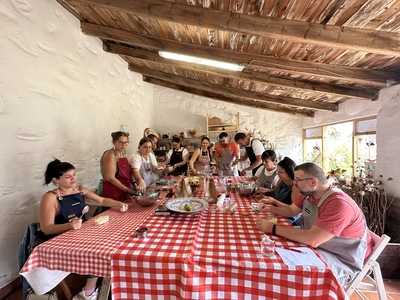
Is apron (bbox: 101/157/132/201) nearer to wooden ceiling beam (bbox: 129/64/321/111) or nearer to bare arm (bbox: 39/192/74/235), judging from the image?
bare arm (bbox: 39/192/74/235)

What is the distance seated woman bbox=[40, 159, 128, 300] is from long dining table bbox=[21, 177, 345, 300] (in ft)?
1.29

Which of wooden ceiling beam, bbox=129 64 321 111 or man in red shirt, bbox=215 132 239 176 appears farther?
wooden ceiling beam, bbox=129 64 321 111

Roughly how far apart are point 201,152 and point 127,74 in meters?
2.47

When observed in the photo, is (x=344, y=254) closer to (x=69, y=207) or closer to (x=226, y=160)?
(x=69, y=207)

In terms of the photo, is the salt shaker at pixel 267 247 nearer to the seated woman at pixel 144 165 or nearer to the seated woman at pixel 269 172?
the seated woman at pixel 269 172

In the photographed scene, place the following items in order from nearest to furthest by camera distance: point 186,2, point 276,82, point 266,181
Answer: point 186,2 < point 266,181 < point 276,82

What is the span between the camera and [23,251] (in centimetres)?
158

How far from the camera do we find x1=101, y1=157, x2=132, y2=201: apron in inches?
94.7

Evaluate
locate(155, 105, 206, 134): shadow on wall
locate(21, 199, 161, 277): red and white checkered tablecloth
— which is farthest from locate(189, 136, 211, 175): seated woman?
locate(155, 105, 206, 134): shadow on wall

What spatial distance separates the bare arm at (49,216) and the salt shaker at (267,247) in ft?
3.73

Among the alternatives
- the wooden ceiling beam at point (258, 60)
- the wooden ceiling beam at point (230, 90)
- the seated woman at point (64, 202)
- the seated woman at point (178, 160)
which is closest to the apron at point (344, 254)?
the seated woman at point (64, 202)

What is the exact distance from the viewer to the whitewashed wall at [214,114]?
6.45 meters

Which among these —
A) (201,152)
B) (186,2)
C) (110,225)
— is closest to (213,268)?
(110,225)

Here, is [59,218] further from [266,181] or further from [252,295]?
[266,181]
